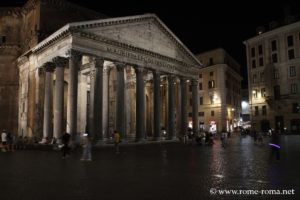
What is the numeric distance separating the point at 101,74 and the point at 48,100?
5.53 meters

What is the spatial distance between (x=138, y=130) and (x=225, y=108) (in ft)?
96.2

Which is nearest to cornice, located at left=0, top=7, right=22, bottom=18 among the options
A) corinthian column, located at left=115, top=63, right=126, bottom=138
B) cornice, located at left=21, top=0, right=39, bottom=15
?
cornice, located at left=21, top=0, right=39, bottom=15

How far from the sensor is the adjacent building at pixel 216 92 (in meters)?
51.6

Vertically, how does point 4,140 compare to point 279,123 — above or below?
below

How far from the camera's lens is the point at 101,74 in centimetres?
2392

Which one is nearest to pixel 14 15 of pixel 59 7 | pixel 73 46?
pixel 59 7

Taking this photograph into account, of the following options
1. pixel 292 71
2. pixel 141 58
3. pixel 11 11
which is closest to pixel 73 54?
pixel 141 58

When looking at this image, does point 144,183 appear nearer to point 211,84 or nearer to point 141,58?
point 141,58

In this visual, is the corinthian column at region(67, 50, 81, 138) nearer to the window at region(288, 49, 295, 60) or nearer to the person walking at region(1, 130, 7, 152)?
the person walking at region(1, 130, 7, 152)

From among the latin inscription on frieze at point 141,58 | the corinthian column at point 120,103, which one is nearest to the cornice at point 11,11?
the latin inscription on frieze at point 141,58

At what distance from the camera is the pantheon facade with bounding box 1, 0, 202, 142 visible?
2292cm

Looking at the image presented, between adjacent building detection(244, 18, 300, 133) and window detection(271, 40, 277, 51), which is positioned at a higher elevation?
window detection(271, 40, 277, 51)

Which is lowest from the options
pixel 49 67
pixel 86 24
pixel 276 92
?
pixel 276 92

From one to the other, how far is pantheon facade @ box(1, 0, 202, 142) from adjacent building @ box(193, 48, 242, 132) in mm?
17310
